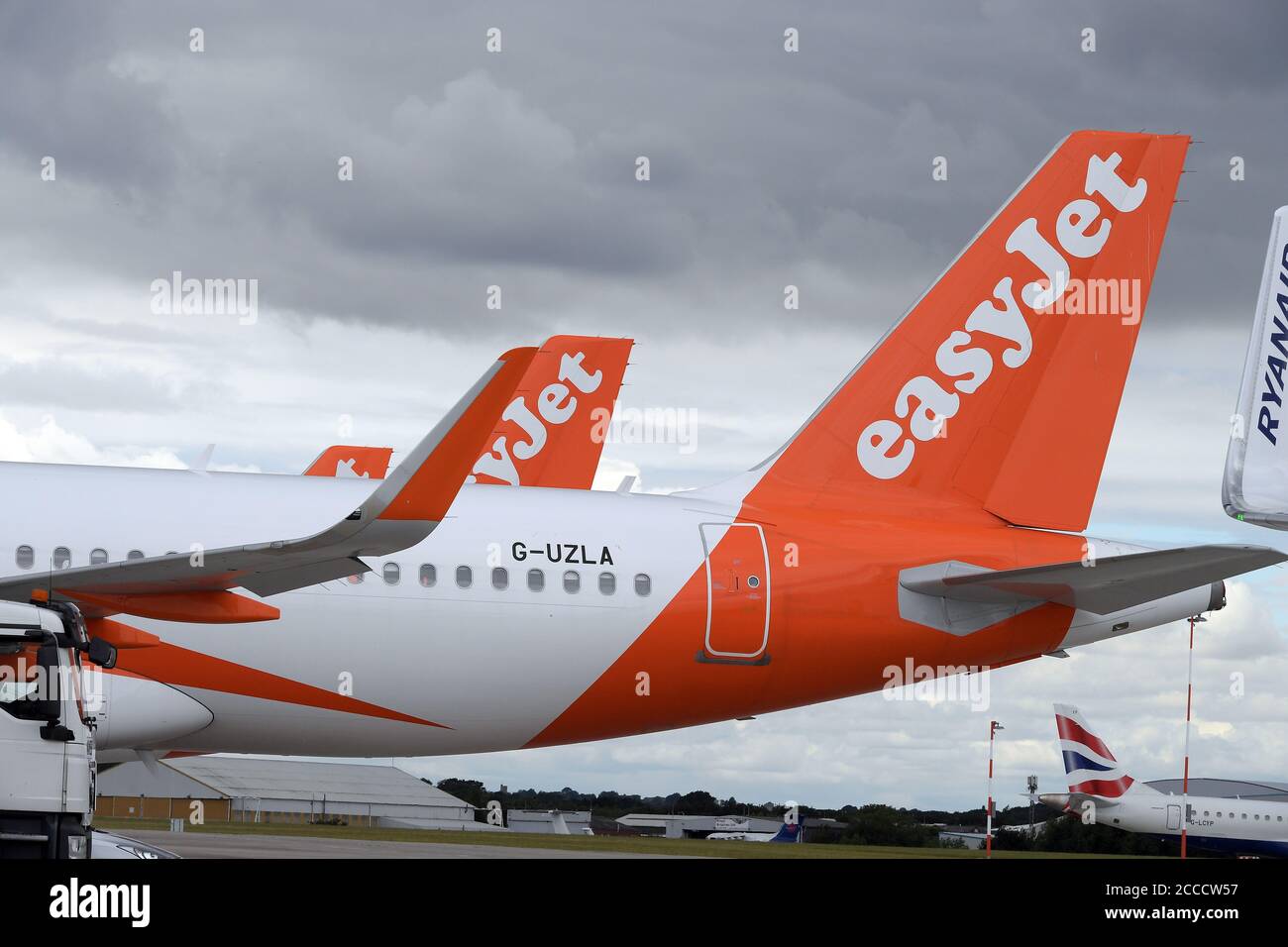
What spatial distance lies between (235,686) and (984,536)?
854cm

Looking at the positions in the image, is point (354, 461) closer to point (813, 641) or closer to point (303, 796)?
point (303, 796)

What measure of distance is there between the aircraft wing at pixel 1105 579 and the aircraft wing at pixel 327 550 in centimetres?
693

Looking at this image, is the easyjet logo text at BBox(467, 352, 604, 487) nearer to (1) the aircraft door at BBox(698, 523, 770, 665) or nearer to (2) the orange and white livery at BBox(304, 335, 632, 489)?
(2) the orange and white livery at BBox(304, 335, 632, 489)

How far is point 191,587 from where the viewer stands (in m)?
14.1

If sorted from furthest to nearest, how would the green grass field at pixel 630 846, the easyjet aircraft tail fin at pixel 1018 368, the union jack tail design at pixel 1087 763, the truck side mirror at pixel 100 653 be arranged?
the union jack tail design at pixel 1087 763, the green grass field at pixel 630 846, the easyjet aircraft tail fin at pixel 1018 368, the truck side mirror at pixel 100 653

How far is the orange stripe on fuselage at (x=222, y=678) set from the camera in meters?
15.4

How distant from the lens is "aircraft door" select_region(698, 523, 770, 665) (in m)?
17.2

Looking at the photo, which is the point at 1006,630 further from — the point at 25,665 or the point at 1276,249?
the point at 25,665

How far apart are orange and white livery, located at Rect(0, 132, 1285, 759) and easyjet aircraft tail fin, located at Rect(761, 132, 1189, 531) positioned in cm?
3

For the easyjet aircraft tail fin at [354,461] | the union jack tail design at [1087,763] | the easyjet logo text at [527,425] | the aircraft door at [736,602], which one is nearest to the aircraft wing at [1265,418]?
the aircraft door at [736,602]

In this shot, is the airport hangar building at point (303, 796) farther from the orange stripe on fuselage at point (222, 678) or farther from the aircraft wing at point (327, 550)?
the aircraft wing at point (327, 550)

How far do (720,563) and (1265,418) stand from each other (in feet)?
19.7

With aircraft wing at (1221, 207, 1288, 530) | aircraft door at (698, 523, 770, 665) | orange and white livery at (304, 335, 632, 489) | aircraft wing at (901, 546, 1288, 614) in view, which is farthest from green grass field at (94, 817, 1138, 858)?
aircraft wing at (1221, 207, 1288, 530)

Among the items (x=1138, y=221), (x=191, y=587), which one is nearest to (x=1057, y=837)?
(x=1138, y=221)
